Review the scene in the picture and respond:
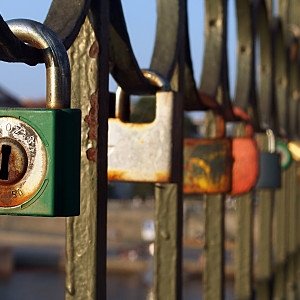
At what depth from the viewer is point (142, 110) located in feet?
5.28

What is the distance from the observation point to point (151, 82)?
1341mm

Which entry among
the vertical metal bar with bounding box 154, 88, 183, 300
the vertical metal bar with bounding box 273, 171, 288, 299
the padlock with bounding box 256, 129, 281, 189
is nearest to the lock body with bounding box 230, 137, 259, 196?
the vertical metal bar with bounding box 154, 88, 183, 300

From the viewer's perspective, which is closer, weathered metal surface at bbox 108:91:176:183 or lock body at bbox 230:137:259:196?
weathered metal surface at bbox 108:91:176:183

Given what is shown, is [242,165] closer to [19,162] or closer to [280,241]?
[19,162]

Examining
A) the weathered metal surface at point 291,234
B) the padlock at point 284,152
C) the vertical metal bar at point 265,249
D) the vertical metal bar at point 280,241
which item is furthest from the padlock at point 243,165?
the weathered metal surface at point 291,234

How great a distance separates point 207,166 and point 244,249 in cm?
107

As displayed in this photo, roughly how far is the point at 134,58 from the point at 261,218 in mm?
2289

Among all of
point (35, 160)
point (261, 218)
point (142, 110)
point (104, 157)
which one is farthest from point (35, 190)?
point (261, 218)

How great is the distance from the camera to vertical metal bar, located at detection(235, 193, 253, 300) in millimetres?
2676

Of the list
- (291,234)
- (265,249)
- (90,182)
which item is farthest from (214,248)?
(291,234)

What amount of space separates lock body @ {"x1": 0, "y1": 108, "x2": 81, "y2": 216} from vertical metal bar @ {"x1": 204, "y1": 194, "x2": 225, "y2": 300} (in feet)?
3.92

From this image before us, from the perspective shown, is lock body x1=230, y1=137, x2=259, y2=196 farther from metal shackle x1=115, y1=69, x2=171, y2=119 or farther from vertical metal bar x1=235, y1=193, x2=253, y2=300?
vertical metal bar x1=235, y1=193, x2=253, y2=300

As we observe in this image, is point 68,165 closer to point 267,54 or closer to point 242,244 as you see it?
point 242,244

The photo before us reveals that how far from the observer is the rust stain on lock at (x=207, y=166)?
1.68 m
